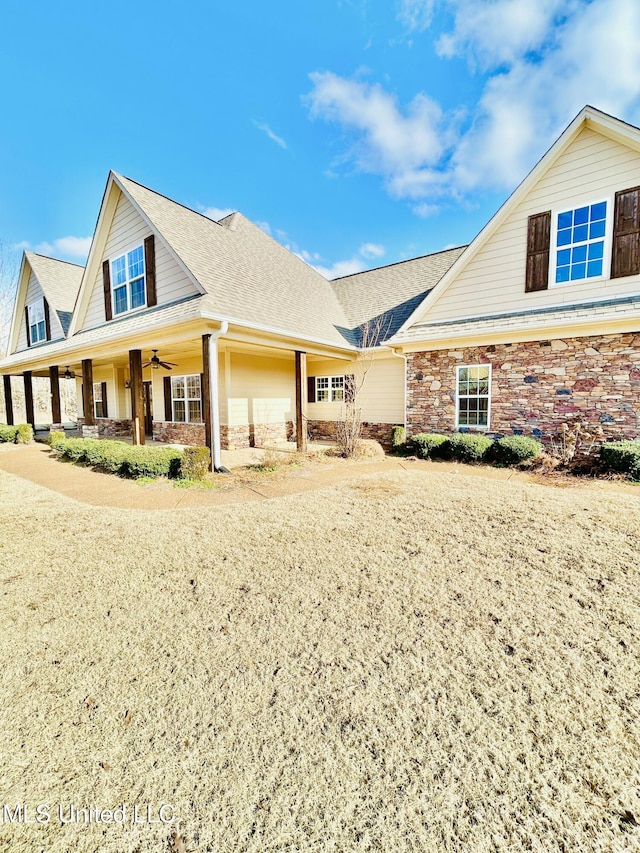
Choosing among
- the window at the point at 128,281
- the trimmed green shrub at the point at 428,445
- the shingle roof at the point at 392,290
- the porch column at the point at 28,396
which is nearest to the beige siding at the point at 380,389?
the shingle roof at the point at 392,290

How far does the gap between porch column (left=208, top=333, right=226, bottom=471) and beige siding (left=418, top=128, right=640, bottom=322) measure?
7247mm

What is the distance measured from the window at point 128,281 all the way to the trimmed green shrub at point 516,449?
37.1ft

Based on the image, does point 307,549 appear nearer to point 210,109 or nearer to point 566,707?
point 566,707

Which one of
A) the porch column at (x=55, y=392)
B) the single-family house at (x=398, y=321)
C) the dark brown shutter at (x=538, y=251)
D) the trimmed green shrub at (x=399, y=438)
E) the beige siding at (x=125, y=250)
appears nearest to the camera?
the single-family house at (x=398, y=321)

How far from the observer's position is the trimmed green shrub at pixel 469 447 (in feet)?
31.1

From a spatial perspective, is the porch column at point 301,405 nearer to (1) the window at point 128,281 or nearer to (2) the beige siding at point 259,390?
(2) the beige siding at point 259,390

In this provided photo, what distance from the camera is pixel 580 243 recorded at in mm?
9242

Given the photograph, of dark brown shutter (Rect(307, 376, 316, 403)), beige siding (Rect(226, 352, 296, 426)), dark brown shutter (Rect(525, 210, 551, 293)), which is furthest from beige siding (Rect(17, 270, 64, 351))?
dark brown shutter (Rect(525, 210, 551, 293))

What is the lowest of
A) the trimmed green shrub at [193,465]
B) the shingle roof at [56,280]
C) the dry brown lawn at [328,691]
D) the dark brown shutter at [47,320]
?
the dry brown lawn at [328,691]

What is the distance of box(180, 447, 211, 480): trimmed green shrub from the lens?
26.1 ft

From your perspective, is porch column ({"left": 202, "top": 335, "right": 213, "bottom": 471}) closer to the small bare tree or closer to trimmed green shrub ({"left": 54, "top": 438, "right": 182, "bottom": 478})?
trimmed green shrub ({"left": 54, "top": 438, "right": 182, "bottom": 478})

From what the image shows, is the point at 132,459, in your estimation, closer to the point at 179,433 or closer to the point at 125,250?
the point at 179,433

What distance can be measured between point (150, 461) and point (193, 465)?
1205 millimetres

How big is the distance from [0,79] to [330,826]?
61.6 feet
